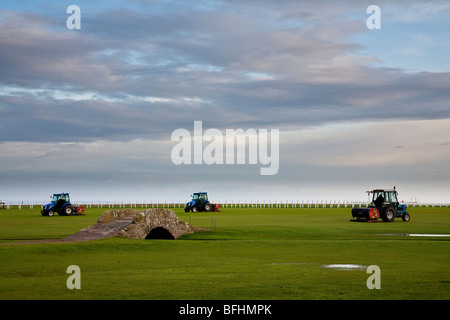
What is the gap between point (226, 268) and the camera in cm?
1980

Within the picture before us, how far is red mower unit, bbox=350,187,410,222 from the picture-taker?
5106 centimetres

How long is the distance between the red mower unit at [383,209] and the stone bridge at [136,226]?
67.3 ft

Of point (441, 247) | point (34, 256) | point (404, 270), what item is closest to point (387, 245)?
point (441, 247)

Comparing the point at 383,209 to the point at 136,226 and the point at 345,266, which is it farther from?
the point at 345,266

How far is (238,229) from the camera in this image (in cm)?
3925

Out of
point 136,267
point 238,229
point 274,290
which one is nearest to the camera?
point 274,290

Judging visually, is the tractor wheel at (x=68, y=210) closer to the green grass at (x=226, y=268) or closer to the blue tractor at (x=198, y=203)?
the blue tractor at (x=198, y=203)

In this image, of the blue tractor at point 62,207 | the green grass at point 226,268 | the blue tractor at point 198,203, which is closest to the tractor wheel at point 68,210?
the blue tractor at point 62,207

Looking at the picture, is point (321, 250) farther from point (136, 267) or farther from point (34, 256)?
point (34, 256)

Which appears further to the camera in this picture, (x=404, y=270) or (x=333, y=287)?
(x=404, y=270)

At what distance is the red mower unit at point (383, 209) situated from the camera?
168 ft

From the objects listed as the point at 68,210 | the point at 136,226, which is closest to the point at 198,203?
the point at 68,210

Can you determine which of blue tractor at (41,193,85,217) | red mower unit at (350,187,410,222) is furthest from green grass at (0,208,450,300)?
blue tractor at (41,193,85,217)

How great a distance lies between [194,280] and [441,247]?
16.0 m
